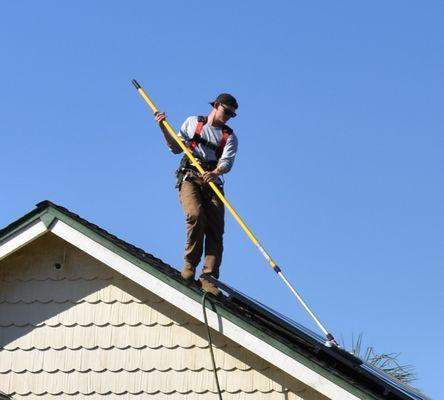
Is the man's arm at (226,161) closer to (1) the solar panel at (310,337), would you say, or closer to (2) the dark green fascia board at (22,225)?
(1) the solar panel at (310,337)

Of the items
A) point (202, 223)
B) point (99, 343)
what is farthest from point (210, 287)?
point (99, 343)

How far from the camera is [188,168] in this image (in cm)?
1088

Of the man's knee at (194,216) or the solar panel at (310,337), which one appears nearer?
the solar panel at (310,337)

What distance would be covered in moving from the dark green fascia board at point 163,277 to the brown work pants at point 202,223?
3.41 feet

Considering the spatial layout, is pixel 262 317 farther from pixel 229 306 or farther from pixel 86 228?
pixel 86 228

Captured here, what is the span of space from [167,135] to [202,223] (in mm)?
991

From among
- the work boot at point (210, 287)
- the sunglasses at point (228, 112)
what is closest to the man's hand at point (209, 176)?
the sunglasses at point (228, 112)

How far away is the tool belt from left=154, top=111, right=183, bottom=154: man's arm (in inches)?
4.8

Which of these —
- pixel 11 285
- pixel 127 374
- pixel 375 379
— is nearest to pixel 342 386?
pixel 375 379

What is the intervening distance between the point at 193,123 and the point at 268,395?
9.86ft

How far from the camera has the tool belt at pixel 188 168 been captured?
10.8 m

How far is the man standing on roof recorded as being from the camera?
10.7m

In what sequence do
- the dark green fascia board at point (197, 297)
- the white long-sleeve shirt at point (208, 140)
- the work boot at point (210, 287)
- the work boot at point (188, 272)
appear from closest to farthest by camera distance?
the dark green fascia board at point (197, 297) < the work boot at point (210, 287) < the work boot at point (188, 272) < the white long-sleeve shirt at point (208, 140)

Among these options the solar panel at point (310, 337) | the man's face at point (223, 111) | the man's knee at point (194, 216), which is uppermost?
the man's face at point (223, 111)
